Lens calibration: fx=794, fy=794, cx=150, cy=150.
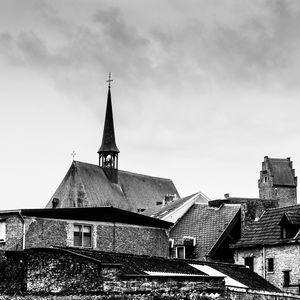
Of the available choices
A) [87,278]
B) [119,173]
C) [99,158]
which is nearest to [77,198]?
[119,173]

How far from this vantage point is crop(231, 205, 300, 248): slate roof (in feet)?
158

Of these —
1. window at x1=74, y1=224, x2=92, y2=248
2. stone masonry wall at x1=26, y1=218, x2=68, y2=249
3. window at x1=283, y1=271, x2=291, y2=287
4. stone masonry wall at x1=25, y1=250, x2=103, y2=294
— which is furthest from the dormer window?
stone masonry wall at x1=25, y1=250, x2=103, y2=294

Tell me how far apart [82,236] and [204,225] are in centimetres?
1250

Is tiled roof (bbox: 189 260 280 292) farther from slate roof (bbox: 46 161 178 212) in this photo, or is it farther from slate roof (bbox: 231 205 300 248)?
slate roof (bbox: 46 161 178 212)

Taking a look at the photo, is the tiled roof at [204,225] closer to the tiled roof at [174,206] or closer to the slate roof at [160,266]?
the tiled roof at [174,206]

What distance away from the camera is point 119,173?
297 feet

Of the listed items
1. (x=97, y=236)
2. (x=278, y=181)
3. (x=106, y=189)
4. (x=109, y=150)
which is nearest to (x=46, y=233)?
(x=97, y=236)

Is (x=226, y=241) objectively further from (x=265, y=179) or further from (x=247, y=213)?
(x=265, y=179)

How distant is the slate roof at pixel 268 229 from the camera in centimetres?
4819

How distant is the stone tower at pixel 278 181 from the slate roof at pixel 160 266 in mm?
66361

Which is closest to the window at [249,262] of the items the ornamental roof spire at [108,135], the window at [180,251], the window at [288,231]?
the window at [288,231]

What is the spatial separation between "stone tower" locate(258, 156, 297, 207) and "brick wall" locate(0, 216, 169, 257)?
60.9 metres

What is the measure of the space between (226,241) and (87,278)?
24645 mm

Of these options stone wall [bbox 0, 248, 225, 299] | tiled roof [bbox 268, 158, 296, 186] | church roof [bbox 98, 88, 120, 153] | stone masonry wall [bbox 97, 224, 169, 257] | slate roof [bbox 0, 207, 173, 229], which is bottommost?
stone wall [bbox 0, 248, 225, 299]
